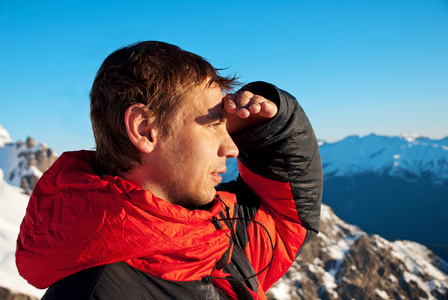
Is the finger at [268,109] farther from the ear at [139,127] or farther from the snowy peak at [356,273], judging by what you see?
the snowy peak at [356,273]

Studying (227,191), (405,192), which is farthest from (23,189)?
(405,192)

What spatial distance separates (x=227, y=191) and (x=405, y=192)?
656 feet

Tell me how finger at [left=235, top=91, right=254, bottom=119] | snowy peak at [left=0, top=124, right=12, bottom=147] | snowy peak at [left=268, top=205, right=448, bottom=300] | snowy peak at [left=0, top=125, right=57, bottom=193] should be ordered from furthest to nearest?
snowy peak at [left=0, top=124, right=12, bottom=147] < snowy peak at [left=268, top=205, right=448, bottom=300] < snowy peak at [left=0, top=125, right=57, bottom=193] < finger at [left=235, top=91, right=254, bottom=119]

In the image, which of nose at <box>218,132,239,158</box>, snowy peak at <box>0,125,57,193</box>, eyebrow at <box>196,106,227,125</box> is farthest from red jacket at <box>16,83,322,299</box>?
snowy peak at <box>0,125,57,193</box>

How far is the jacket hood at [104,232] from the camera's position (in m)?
1.77

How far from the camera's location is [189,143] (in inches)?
89.3

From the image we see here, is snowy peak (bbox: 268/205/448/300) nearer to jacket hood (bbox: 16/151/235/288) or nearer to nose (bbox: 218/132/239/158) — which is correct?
nose (bbox: 218/132/239/158)

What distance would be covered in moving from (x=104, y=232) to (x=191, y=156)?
2.46ft

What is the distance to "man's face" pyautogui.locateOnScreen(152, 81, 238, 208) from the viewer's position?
2.25 metres

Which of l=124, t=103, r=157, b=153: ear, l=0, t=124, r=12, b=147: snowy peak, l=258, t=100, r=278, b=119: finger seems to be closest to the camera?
l=124, t=103, r=157, b=153: ear

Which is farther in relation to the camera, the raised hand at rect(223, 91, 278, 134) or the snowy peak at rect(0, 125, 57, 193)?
the snowy peak at rect(0, 125, 57, 193)

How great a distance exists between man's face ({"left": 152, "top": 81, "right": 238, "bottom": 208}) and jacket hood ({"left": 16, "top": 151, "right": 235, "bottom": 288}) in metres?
0.21

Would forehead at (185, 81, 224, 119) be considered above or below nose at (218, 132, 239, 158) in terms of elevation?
above

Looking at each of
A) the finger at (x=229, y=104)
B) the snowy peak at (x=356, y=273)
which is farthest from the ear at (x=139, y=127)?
the snowy peak at (x=356, y=273)
